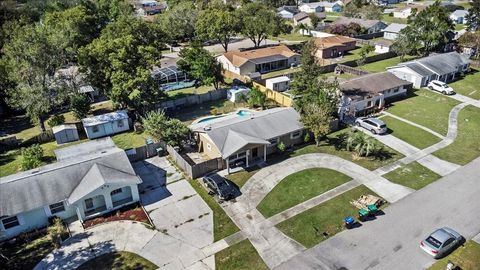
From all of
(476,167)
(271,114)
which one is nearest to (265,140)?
(271,114)

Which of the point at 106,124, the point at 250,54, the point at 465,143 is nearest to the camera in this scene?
the point at 465,143

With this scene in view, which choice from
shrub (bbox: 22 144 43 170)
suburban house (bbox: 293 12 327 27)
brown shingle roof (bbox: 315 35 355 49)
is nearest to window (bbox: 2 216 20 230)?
shrub (bbox: 22 144 43 170)

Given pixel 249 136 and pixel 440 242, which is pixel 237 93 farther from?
pixel 440 242

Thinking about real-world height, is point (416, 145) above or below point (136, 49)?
below

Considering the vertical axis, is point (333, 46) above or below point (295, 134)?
above

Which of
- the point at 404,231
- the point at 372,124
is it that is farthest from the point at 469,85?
the point at 404,231

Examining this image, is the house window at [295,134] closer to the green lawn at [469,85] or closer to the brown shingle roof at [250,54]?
the brown shingle roof at [250,54]

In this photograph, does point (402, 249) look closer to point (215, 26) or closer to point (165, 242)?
point (165, 242)
